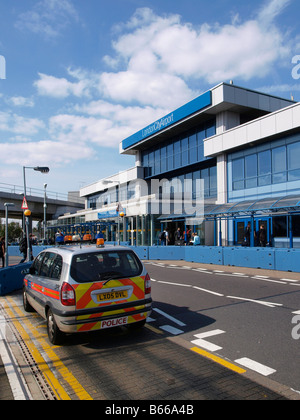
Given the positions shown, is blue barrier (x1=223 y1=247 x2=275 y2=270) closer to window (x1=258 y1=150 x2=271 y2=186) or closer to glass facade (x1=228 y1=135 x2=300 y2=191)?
glass facade (x1=228 y1=135 x2=300 y2=191)

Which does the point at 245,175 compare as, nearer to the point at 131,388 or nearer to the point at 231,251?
the point at 231,251

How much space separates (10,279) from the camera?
35.4 feet

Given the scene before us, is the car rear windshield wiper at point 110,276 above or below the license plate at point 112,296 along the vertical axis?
above

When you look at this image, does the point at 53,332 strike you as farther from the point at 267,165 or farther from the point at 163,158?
the point at 163,158

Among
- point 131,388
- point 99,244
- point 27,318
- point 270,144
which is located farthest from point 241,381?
point 270,144

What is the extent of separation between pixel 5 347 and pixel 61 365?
1386mm

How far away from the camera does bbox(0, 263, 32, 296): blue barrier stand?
34.0 ft

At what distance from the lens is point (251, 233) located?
21.6 metres

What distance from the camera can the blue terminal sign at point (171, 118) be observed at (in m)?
27.1

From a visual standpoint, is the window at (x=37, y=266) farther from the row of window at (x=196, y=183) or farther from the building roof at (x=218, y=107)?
the row of window at (x=196, y=183)

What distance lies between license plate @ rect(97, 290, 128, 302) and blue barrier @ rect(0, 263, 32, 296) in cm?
635

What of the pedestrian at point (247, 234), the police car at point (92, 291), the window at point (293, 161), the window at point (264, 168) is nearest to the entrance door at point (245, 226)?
the pedestrian at point (247, 234)

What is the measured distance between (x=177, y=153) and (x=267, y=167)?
40.2ft

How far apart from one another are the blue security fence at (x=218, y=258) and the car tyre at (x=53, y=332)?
4.15 metres
